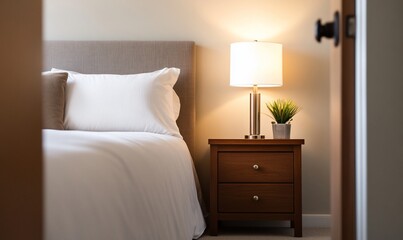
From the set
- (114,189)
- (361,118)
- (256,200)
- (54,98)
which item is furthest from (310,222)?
(361,118)

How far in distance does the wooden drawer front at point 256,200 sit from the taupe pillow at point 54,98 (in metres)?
0.98

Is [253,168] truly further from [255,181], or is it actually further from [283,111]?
[283,111]

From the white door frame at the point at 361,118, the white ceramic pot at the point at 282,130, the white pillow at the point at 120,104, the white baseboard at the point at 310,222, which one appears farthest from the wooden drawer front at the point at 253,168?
the white door frame at the point at 361,118

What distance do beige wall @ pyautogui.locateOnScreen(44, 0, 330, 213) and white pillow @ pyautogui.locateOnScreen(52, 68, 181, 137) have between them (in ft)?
1.43

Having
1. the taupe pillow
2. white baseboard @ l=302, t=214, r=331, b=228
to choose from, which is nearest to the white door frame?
the taupe pillow

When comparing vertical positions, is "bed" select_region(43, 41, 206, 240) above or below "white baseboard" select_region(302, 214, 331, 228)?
above

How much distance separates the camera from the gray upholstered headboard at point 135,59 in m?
3.71

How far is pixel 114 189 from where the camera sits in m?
1.92

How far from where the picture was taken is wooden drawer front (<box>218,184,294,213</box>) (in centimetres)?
339

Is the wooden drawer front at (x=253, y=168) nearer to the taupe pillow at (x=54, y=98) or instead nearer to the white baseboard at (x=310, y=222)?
the white baseboard at (x=310, y=222)

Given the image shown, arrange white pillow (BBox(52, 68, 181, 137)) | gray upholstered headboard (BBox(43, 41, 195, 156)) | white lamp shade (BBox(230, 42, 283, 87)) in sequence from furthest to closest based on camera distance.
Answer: gray upholstered headboard (BBox(43, 41, 195, 156)), white lamp shade (BBox(230, 42, 283, 87)), white pillow (BBox(52, 68, 181, 137))

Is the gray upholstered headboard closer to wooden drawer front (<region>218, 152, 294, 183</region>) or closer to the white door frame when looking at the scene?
wooden drawer front (<region>218, 152, 294, 183</region>)
